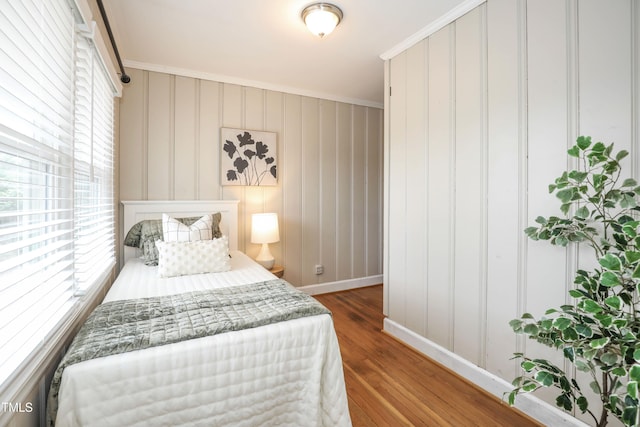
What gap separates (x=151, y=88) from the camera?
294 centimetres

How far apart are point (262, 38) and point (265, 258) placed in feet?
6.75

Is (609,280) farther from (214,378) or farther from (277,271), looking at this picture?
(277,271)

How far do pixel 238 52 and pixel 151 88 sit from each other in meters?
0.97

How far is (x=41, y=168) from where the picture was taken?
1.24m

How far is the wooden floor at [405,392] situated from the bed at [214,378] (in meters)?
0.43

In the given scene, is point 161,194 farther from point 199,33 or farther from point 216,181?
point 199,33

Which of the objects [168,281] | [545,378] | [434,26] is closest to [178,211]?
[168,281]

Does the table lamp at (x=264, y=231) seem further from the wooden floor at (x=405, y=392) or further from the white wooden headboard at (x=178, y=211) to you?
the wooden floor at (x=405, y=392)

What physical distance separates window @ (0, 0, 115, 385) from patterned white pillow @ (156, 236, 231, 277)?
406mm

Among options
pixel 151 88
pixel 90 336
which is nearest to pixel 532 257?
pixel 90 336

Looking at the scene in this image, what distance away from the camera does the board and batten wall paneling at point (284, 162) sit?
2.95m

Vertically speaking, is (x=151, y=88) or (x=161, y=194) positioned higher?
(x=151, y=88)

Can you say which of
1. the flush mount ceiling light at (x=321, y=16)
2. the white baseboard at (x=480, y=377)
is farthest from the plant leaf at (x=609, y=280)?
the flush mount ceiling light at (x=321, y=16)

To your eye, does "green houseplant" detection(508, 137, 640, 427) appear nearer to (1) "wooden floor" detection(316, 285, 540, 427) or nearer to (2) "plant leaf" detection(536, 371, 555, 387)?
(2) "plant leaf" detection(536, 371, 555, 387)
